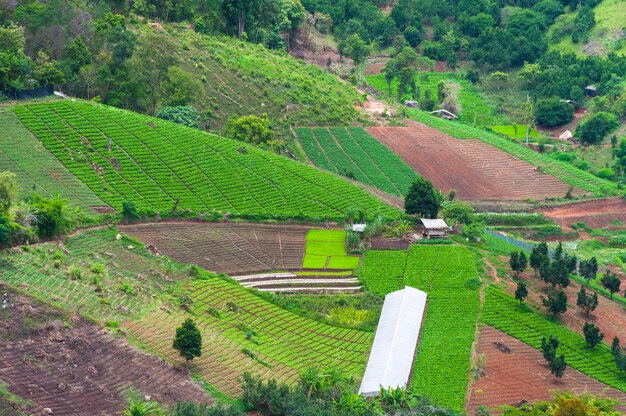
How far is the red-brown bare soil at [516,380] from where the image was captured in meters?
56.9

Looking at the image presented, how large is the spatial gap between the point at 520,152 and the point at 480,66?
27876mm

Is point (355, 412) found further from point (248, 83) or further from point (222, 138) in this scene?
point (248, 83)

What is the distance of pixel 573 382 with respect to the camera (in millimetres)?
59469

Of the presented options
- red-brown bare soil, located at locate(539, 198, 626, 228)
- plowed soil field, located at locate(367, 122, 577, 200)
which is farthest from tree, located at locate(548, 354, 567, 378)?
Result: plowed soil field, located at locate(367, 122, 577, 200)

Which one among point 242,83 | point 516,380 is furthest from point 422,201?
point 242,83

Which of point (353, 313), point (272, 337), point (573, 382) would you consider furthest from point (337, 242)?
point (573, 382)

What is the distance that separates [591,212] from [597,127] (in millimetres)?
17579

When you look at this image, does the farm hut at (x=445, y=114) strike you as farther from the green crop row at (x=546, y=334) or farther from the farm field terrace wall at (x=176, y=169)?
the green crop row at (x=546, y=334)

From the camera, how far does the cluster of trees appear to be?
63031 millimetres

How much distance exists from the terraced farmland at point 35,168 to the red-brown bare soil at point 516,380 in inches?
1103

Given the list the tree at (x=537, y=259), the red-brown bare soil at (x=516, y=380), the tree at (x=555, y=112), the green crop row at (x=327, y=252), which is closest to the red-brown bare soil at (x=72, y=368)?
the red-brown bare soil at (x=516, y=380)

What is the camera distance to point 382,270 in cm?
7156

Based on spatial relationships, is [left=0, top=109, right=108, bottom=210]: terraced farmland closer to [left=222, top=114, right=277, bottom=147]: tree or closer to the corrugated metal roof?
[left=222, top=114, right=277, bottom=147]: tree

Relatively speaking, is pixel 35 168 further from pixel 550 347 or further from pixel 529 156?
pixel 529 156
